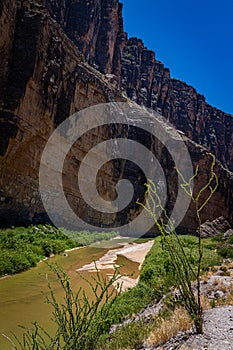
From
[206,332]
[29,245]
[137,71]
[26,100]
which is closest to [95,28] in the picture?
[137,71]

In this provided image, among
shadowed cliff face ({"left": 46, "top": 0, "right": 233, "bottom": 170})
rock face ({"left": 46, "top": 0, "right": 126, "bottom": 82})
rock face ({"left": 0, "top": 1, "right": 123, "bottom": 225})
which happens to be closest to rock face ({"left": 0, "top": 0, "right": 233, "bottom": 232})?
rock face ({"left": 0, "top": 1, "right": 123, "bottom": 225})

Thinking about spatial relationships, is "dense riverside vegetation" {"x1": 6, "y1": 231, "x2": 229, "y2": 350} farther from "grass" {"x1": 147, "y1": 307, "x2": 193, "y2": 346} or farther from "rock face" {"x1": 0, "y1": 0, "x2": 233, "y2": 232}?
"rock face" {"x1": 0, "y1": 0, "x2": 233, "y2": 232}

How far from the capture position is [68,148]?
27969mm

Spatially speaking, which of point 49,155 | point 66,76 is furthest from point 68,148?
point 66,76

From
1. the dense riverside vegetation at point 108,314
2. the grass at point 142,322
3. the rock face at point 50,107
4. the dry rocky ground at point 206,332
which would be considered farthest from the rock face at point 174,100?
the dry rocky ground at point 206,332

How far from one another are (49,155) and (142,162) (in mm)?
21164

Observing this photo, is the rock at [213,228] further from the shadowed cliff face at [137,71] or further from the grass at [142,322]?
the shadowed cliff face at [137,71]

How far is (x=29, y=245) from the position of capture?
1588cm

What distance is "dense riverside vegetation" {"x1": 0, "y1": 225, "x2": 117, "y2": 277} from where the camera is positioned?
12617 mm

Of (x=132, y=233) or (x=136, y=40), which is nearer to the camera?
(x=132, y=233)

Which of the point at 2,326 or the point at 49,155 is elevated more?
the point at 49,155

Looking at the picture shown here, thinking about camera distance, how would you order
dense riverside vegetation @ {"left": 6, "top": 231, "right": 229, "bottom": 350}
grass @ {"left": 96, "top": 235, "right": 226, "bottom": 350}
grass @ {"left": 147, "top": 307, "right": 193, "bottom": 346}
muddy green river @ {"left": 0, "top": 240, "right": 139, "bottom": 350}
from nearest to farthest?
dense riverside vegetation @ {"left": 6, "top": 231, "right": 229, "bottom": 350} < grass @ {"left": 147, "top": 307, "right": 193, "bottom": 346} < grass @ {"left": 96, "top": 235, "right": 226, "bottom": 350} < muddy green river @ {"left": 0, "top": 240, "right": 139, "bottom": 350}

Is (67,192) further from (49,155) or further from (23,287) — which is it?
(23,287)

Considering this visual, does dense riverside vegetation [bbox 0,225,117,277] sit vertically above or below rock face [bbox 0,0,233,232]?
below
